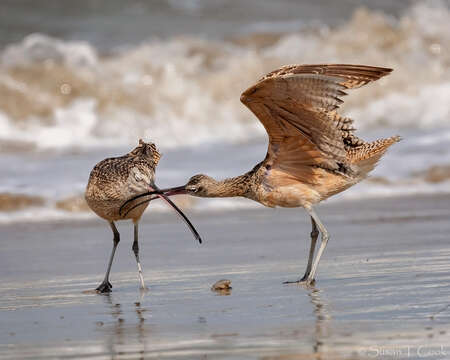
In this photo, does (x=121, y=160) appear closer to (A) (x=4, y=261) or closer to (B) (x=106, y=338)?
(A) (x=4, y=261)

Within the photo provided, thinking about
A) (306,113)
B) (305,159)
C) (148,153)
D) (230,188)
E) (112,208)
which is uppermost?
(306,113)

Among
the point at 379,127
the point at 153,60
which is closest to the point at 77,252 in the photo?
the point at 379,127

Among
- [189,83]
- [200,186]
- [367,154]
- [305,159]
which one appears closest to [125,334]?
[200,186]

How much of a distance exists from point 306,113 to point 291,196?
29.7 inches

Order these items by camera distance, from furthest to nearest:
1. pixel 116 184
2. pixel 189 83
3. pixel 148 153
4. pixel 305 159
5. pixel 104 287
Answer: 1. pixel 189 83
2. pixel 148 153
3. pixel 305 159
4. pixel 116 184
5. pixel 104 287

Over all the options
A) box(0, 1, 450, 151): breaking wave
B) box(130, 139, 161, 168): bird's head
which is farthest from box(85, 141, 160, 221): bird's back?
box(0, 1, 450, 151): breaking wave

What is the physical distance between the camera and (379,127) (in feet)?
59.6

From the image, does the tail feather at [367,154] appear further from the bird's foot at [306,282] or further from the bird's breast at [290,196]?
the bird's foot at [306,282]

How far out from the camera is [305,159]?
779 centimetres

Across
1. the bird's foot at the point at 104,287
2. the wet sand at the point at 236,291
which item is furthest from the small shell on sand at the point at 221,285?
the bird's foot at the point at 104,287

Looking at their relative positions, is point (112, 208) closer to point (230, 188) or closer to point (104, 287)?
point (104, 287)

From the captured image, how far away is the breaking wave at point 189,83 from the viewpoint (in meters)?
17.9

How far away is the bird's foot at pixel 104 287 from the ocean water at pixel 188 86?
13.8 feet

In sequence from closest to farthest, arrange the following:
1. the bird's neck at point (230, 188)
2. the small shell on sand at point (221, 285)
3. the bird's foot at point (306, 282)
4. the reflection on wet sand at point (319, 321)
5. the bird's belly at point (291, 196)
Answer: the reflection on wet sand at point (319, 321) < the small shell on sand at point (221, 285) < the bird's foot at point (306, 282) < the bird's belly at point (291, 196) < the bird's neck at point (230, 188)
